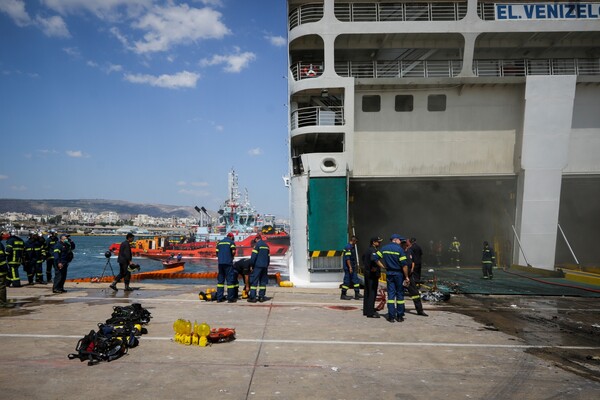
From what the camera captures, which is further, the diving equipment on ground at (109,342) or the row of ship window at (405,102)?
the row of ship window at (405,102)

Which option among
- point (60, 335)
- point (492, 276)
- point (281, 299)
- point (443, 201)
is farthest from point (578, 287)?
point (60, 335)

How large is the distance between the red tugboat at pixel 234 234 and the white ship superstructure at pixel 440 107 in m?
27.6

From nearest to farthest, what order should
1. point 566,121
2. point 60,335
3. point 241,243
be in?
1. point 60,335
2. point 566,121
3. point 241,243

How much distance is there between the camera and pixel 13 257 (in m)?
11.0

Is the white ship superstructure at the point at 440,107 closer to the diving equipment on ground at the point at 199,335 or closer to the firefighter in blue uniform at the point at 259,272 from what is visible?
the firefighter in blue uniform at the point at 259,272

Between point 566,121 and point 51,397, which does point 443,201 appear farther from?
point 51,397

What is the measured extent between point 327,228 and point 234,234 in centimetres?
3412

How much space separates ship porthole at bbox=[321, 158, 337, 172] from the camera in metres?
13.1

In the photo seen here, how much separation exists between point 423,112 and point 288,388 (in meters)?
12.2

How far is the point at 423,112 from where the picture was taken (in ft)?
46.4

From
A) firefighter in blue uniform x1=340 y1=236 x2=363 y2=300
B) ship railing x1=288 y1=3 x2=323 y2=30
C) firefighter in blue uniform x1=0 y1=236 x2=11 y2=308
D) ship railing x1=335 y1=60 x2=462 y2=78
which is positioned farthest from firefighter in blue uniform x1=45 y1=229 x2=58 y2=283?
ship railing x1=335 y1=60 x2=462 y2=78

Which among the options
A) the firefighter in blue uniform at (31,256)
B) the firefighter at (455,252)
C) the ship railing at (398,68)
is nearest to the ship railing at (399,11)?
the ship railing at (398,68)

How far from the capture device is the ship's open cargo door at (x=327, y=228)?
1290cm

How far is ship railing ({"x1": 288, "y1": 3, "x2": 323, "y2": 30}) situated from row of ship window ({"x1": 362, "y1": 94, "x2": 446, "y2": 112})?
3334mm
